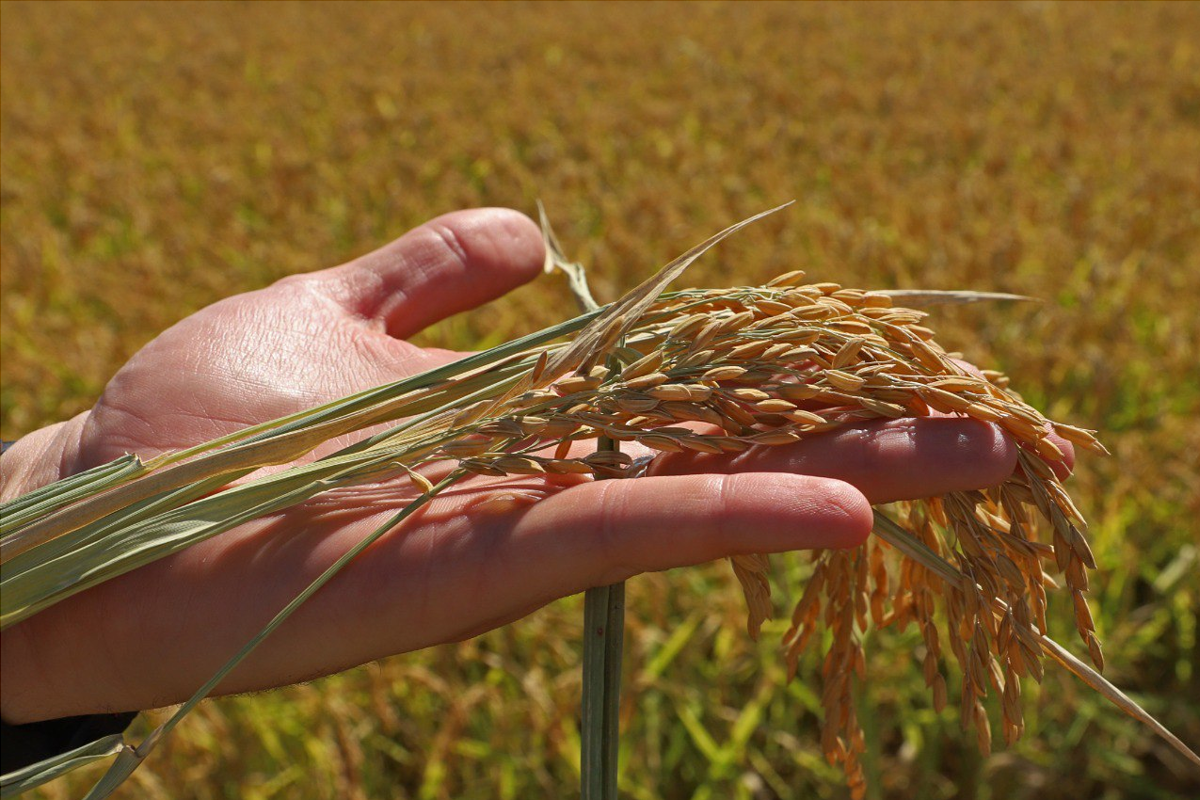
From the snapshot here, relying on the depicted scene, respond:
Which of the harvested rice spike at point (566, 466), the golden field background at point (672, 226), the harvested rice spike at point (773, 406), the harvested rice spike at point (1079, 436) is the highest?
the harvested rice spike at point (773, 406)

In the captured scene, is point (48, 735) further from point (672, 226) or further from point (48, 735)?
point (672, 226)

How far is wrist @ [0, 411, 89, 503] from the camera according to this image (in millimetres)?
1790

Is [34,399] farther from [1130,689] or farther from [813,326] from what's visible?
[1130,689]

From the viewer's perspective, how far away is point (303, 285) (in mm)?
2104

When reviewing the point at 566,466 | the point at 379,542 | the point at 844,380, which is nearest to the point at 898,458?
the point at 844,380

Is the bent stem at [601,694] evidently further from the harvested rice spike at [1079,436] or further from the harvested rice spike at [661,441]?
the harvested rice spike at [1079,436]

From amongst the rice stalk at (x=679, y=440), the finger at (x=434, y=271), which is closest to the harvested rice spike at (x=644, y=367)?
the rice stalk at (x=679, y=440)

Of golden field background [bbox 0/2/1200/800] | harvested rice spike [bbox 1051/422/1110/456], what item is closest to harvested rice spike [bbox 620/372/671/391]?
harvested rice spike [bbox 1051/422/1110/456]

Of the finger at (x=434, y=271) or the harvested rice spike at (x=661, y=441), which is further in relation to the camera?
the finger at (x=434, y=271)

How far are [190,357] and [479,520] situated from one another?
0.79 m

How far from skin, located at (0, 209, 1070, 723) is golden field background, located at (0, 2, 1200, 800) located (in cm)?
98

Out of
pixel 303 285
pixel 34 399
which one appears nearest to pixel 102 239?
pixel 34 399

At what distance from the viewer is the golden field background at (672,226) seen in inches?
101

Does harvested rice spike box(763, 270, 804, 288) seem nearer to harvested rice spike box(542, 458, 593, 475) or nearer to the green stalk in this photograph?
harvested rice spike box(542, 458, 593, 475)
